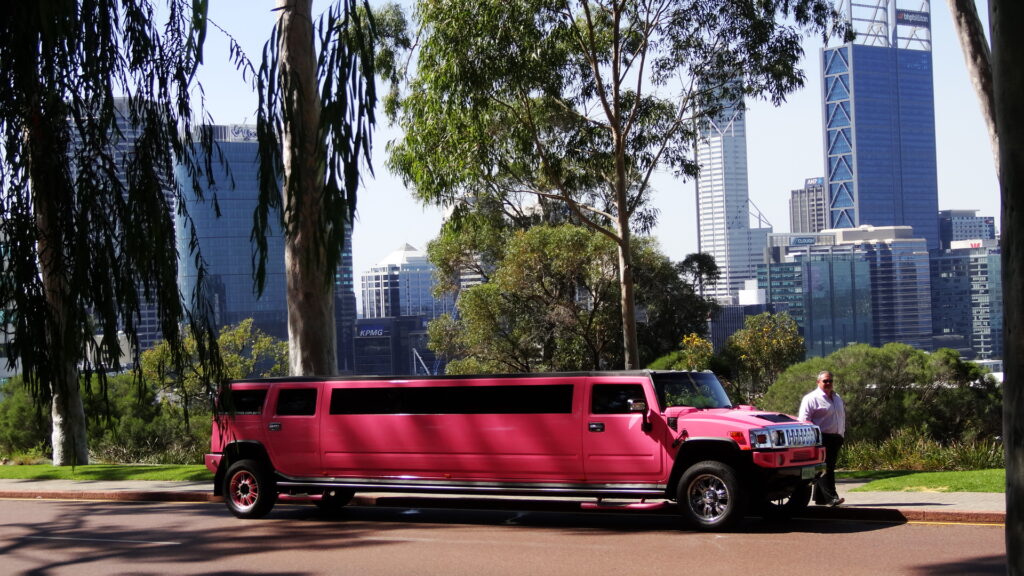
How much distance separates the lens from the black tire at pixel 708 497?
12.0 m

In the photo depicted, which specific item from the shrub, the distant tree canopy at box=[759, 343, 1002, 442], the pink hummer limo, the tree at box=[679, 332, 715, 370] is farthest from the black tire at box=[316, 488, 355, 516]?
the tree at box=[679, 332, 715, 370]

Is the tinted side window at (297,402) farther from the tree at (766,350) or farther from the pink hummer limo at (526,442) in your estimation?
the tree at (766,350)

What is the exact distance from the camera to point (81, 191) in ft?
18.8

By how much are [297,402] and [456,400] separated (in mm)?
2421

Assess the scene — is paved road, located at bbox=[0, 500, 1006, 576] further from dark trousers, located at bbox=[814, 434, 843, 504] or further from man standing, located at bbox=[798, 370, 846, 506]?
man standing, located at bbox=[798, 370, 846, 506]

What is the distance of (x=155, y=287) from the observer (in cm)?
587

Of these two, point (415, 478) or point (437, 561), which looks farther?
point (415, 478)

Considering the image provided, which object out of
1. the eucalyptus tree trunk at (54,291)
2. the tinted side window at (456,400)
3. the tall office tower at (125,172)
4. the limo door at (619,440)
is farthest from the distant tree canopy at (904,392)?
the eucalyptus tree trunk at (54,291)

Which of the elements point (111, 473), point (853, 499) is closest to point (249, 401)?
point (853, 499)

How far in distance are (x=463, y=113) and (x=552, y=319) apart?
81.3 feet

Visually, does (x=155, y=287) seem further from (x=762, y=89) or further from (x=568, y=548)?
(x=762, y=89)

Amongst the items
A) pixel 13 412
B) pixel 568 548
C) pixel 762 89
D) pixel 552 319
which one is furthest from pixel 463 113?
pixel 552 319

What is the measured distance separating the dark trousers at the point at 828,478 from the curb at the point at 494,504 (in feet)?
0.50

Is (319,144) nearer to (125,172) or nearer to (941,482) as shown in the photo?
(125,172)
